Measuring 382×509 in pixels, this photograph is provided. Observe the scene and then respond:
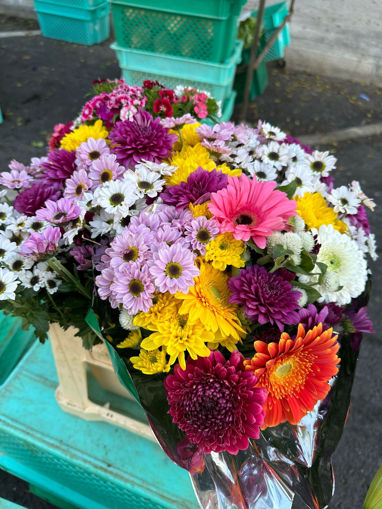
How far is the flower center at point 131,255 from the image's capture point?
0.62m

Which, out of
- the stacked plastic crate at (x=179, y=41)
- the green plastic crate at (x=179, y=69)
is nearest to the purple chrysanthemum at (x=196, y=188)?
the stacked plastic crate at (x=179, y=41)

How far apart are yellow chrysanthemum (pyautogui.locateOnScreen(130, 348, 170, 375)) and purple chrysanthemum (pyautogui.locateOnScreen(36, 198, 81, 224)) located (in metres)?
0.25

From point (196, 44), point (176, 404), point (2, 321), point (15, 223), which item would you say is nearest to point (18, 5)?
point (196, 44)

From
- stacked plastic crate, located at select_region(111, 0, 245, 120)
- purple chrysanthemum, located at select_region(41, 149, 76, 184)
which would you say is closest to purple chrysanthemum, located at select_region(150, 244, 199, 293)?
purple chrysanthemum, located at select_region(41, 149, 76, 184)

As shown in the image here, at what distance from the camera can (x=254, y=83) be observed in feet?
12.1

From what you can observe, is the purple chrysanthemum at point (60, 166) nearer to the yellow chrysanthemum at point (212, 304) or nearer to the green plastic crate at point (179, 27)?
the yellow chrysanthemum at point (212, 304)

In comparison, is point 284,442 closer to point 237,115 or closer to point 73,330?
point 73,330

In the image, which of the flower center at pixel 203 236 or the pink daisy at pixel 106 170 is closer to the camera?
the flower center at pixel 203 236

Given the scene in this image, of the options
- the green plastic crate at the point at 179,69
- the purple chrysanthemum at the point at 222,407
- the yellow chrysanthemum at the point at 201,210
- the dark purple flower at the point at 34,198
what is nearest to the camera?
the purple chrysanthemum at the point at 222,407

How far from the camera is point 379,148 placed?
11.2 ft

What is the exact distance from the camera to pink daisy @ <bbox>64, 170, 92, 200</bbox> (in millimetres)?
753

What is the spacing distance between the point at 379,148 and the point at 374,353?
2.07 meters

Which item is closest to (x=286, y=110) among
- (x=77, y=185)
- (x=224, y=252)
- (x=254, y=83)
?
(x=254, y=83)

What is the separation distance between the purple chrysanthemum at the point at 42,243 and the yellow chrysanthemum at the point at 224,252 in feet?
0.80
